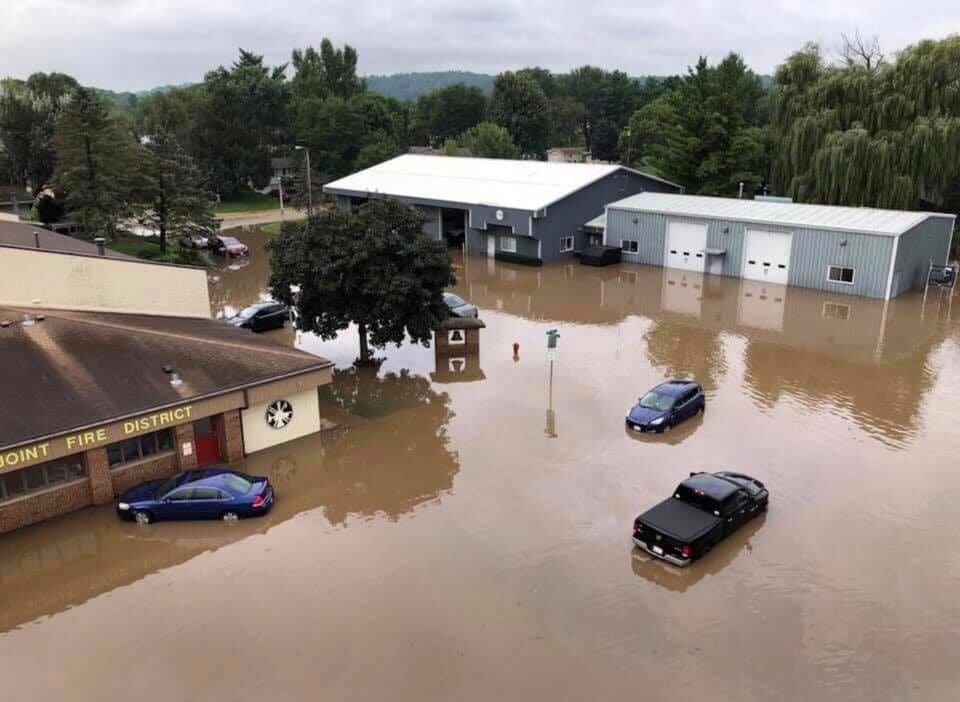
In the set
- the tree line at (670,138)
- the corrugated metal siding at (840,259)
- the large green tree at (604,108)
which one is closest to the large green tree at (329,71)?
the tree line at (670,138)

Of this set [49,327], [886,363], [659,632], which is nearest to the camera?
[659,632]

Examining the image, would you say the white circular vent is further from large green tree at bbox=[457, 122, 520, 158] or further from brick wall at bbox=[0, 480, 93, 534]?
large green tree at bbox=[457, 122, 520, 158]

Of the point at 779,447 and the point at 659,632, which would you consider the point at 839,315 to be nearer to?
the point at 779,447

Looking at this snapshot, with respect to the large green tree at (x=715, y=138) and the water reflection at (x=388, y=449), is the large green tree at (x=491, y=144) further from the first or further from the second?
the water reflection at (x=388, y=449)

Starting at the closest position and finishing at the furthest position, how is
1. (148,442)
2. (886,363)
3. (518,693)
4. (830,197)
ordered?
(518,693)
(148,442)
(886,363)
(830,197)

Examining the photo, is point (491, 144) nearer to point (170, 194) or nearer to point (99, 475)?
point (170, 194)

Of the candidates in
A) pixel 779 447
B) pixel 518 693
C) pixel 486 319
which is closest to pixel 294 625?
A: pixel 518 693

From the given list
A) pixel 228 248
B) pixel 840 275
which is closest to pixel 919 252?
pixel 840 275
